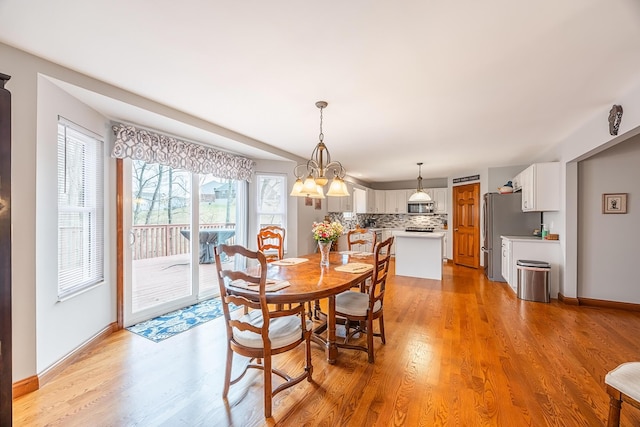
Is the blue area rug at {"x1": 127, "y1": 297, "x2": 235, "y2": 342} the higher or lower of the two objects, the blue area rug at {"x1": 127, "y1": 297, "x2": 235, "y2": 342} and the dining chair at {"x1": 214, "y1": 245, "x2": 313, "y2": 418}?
the lower

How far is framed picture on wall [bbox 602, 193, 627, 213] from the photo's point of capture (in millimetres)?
3584

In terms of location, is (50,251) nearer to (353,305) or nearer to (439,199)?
(353,305)

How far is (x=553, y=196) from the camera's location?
411 cm

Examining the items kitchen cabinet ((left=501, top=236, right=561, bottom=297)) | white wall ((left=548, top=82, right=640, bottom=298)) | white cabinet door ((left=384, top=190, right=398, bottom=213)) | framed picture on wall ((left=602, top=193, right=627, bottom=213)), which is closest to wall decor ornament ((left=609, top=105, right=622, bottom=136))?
white wall ((left=548, top=82, right=640, bottom=298))

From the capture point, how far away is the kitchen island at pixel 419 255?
5.23 metres

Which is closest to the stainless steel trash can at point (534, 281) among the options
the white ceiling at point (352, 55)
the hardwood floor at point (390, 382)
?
the hardwood floor at point (390, 382)

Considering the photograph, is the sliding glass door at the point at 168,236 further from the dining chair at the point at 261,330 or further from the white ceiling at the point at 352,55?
the dining chair at the point at 261,330

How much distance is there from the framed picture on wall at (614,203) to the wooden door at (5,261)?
19.3 ft

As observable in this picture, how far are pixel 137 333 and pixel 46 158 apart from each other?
6.16ft

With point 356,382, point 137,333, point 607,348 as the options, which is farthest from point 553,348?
point 137,333

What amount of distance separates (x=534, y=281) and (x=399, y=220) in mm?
4708

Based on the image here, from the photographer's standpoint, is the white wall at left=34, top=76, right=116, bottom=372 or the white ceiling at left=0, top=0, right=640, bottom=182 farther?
the white wall at left=34, top=76, right=116, bottom=372

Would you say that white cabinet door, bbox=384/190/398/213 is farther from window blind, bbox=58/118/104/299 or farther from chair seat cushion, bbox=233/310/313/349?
window blind, bbox=58/118/104/299

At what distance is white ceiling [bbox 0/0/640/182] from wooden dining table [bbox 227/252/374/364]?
64.0 inches
